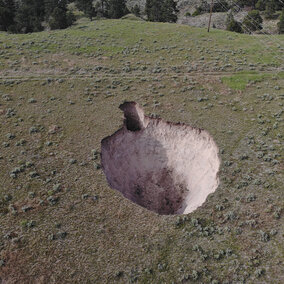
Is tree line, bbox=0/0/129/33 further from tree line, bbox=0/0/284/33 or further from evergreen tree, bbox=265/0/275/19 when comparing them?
evergreen tree, bbox=265/0/275/19

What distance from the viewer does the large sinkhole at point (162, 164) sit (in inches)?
1135

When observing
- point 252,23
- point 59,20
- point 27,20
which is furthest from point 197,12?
point 27,20

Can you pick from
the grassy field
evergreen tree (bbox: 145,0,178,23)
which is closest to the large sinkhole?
the grassy field

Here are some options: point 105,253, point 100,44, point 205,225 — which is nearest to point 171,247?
point 205,225

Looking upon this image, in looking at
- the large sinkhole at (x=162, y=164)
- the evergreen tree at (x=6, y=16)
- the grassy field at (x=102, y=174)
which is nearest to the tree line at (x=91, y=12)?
the evergreen tree at (x=6, y=16)

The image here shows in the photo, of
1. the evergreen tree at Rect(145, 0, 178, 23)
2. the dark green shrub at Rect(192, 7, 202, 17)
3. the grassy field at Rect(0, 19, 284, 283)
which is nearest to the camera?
the grassy field at Rect(0, 19, 284, 283)

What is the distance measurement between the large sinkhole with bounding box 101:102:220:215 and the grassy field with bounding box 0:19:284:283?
4.78 ft

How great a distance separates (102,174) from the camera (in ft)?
89.4

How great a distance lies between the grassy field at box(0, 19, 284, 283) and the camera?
2023 centimetres

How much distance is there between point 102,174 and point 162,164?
833cm

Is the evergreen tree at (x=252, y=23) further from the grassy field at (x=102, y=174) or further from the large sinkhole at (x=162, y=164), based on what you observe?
the large sinkhole at (x=162, y=164)

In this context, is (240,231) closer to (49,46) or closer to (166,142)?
(166,142)

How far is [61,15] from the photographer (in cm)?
7944

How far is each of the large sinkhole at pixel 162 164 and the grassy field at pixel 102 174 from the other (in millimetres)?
1457
